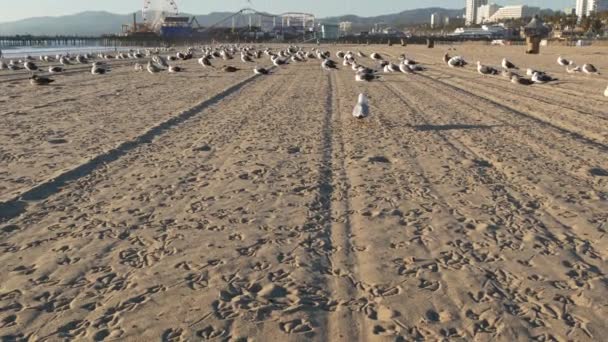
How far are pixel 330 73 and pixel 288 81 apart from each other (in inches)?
201

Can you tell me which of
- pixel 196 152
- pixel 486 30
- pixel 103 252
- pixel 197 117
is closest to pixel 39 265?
pixel 103 252

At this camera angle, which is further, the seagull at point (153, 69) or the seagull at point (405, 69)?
the seagull at point (153, 69)

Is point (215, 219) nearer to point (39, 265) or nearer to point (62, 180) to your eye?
point (39, 265)

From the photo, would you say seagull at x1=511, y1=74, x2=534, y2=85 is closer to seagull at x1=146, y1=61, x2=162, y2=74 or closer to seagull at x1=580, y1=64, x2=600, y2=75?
seagull at x1=580, y1=64, x2=600, y2=75

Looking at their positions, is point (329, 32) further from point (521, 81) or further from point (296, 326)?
point (296, 326)

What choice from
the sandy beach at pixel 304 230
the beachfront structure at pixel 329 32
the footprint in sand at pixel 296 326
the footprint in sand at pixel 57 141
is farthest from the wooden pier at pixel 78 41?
the footprint in sand at pixel 296 326

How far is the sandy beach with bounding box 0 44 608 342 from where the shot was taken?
4.11 m

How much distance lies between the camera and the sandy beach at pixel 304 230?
4.11m

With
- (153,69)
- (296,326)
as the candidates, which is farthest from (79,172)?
(153,69)

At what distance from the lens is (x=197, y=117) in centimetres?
1380

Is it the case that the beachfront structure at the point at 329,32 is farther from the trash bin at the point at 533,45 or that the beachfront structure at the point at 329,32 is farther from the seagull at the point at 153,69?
the seagull at the point at 153,69

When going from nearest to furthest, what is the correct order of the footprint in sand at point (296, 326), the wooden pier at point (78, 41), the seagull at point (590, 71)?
the footprint in sand at point (296, 326) → the seagull at point (590, 71) → the wooden pier at point (78, 41)

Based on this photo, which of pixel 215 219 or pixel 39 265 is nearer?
pixel 39 265

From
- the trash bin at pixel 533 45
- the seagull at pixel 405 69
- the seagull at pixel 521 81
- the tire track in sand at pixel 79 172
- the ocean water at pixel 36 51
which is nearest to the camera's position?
the tire track in sand at pixel 79 172
